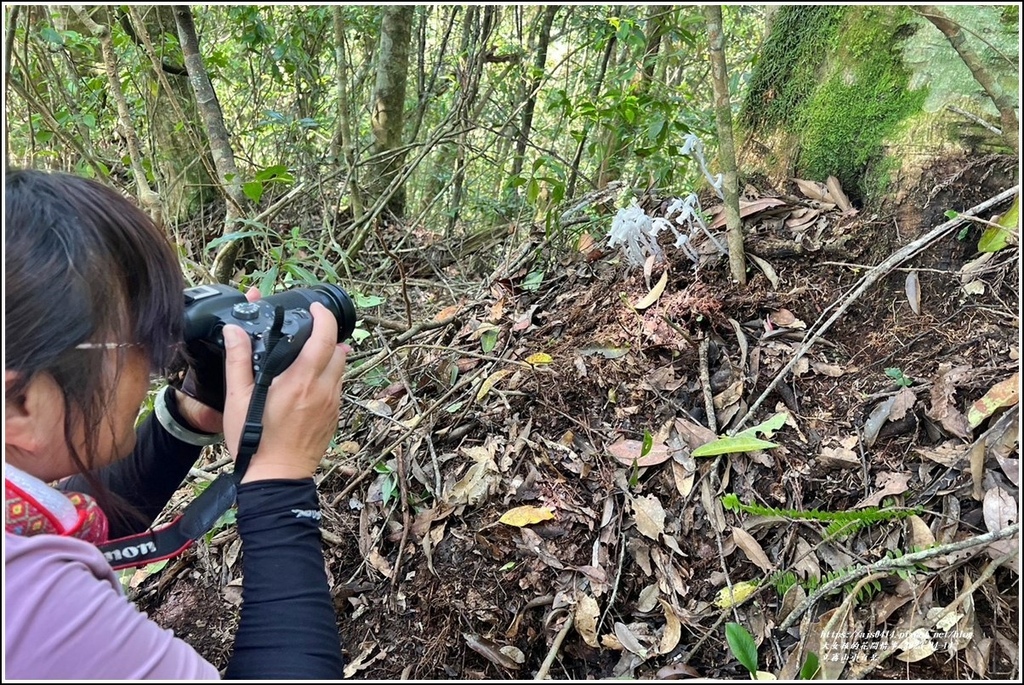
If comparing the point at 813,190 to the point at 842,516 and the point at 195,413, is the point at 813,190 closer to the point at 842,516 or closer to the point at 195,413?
the point at 842,516

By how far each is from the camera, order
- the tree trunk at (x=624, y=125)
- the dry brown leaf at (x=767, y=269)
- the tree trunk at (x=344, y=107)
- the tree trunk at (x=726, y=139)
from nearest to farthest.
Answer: the tree trunk at (x=726, y=139) → the dry brown leaf at (x=767, y=269) → the tree trunk at (x=624, y=125) → the tree trunk at (x=344, y=107)

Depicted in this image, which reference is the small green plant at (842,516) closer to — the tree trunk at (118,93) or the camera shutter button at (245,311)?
the camera shutter button at (245,311)

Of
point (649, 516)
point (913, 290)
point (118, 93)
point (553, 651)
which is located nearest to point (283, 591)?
point (553, 651)

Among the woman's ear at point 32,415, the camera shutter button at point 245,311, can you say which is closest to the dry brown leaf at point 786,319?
the camera shutter button at point 245,311

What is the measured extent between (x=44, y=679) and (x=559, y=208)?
2046mm

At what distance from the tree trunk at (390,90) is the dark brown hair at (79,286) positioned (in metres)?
2.54

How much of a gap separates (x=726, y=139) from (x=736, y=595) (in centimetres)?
112

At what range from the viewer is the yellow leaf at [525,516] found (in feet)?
5.22

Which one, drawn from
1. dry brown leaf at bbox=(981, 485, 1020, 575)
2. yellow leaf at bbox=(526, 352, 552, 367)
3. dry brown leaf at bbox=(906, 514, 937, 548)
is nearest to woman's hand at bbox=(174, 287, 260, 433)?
yellow leaf at bbox=(526, 352, 552, 367)

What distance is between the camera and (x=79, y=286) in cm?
85

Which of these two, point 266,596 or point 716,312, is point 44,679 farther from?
point 716,312

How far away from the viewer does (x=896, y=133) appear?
5.98 feet

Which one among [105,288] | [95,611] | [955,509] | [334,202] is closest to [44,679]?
[95,611]

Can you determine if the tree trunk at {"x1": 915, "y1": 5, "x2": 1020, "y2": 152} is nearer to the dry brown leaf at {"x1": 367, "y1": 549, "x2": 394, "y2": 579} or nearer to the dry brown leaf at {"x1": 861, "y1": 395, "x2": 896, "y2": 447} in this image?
the dry brown leaf at {"x1": 861, "y1": 395, "x2": 896, "y2": 447}
